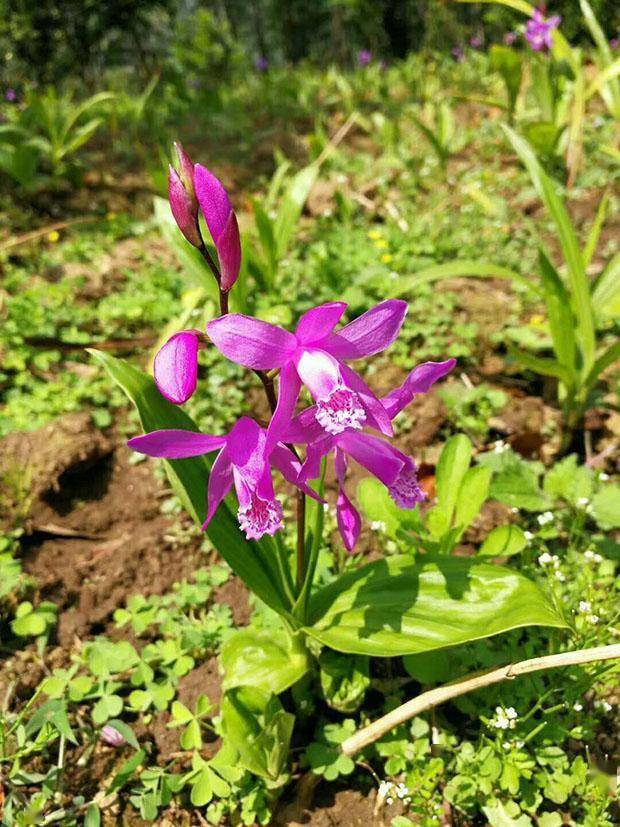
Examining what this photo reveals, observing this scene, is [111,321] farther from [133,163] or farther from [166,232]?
[133,163]

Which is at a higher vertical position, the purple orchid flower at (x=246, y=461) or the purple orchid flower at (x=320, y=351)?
the purple orchid flower at (x=320, y=351)

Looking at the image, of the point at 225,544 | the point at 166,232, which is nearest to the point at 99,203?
the point at 166,232

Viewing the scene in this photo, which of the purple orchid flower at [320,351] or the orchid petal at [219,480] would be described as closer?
the purple orchid flower at [320,351]

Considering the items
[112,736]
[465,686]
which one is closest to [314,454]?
[465,686]

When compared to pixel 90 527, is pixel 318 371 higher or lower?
higher

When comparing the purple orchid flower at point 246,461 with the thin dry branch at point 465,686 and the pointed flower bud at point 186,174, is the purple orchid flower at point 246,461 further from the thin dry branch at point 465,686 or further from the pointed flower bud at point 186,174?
the thin dry branch at point 465,686

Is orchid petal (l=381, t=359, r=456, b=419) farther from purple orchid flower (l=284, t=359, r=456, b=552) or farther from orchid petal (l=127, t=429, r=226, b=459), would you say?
orchid petal (l=127, t=429, r=226, b=459)

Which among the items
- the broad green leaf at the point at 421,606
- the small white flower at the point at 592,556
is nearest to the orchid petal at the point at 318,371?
the broad green leaf at the point at 421,606

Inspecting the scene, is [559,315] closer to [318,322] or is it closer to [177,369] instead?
[318,322]
